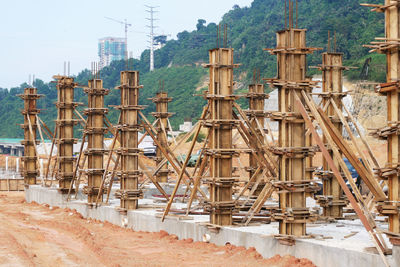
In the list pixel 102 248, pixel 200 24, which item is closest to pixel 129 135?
pixel 102 248

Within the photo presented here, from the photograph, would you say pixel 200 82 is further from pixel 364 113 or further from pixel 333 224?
pixel 333 224

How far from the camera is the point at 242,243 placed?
14.3 meters

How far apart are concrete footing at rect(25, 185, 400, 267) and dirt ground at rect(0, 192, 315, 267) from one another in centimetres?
20

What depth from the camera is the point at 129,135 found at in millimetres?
20297

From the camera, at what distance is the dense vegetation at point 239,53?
215ft

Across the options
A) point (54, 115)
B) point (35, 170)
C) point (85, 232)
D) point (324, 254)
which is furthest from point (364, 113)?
point (54, 115)

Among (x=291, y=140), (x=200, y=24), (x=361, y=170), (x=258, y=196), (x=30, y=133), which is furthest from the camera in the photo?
(x=200, y=24)

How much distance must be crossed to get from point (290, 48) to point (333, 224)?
5.08 meters

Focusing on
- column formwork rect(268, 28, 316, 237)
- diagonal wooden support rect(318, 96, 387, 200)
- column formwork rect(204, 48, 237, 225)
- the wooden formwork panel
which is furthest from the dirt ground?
the wooden formwork panel

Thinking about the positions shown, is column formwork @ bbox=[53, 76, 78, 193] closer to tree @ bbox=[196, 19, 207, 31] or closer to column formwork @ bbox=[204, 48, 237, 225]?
column formwork @ bbox=[204, 48, 237, 225]

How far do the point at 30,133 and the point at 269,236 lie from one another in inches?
750

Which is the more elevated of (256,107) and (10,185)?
(256,107)

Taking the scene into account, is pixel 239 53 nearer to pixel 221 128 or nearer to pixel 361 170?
pixel 221 128

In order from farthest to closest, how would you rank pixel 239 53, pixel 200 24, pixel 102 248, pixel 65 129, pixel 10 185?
pixel 200 24
pixel 239 53
pixel 10 185
pixel 65 129
pixel 102 248
